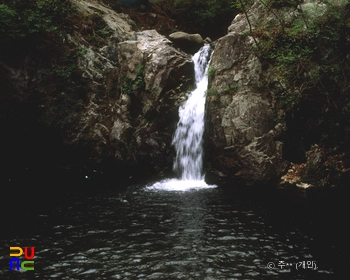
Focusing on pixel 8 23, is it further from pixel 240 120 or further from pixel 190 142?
pixel 240 120

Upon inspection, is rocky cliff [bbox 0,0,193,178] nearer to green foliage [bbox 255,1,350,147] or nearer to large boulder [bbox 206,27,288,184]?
large boulder [bbox 206,27,288,184]

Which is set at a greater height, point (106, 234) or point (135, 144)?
point (135, 144)

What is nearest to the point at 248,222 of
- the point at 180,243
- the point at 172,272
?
the point at 180,243

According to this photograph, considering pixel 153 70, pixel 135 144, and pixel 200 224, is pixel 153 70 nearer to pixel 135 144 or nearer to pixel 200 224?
pixel 135 144

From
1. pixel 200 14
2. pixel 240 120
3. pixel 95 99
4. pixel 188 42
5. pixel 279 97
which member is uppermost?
pixel 200 14

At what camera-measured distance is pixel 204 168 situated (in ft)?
45.6

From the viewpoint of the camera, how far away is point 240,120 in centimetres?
1248

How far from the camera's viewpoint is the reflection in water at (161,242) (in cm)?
622

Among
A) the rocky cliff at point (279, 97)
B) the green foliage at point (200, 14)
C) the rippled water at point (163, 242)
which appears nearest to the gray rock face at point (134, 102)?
the rocky cliff at point (279, 97)

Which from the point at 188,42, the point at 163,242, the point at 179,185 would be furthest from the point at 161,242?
the point at 188,42

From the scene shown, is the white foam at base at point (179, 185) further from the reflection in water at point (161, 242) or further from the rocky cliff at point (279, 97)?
the reflection in water at point (161, 242)

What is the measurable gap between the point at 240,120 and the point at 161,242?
21.8ft

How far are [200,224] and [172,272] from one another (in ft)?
8.74

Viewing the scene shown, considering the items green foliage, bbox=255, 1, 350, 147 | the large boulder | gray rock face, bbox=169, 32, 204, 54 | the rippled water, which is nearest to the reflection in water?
the rippled water
